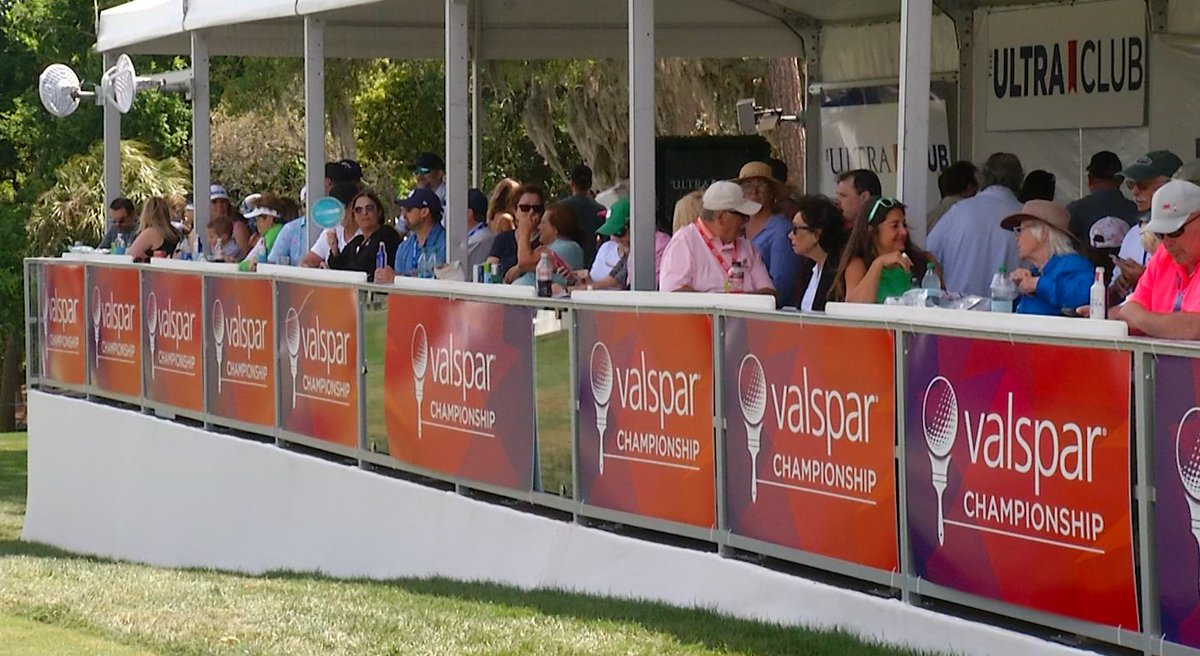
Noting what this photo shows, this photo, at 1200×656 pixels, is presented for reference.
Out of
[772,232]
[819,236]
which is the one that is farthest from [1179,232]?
[772,232]

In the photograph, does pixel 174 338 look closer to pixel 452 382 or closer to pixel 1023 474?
pixel 452 382

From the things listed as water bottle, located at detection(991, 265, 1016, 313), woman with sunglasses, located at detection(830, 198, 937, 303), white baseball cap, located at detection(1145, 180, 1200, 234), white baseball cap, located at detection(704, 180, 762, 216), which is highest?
white baseball cap, located at detection(704, 180, 762, 216)

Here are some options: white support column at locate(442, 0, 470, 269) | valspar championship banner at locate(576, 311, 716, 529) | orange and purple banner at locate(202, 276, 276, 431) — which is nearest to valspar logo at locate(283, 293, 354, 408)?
orange and purple banner at locate(202, 276, 276, 431)

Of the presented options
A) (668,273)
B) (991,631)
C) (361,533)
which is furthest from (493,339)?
(991,631)

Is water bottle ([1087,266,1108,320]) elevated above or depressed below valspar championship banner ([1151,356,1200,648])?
above

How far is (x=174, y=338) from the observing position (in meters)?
15.3

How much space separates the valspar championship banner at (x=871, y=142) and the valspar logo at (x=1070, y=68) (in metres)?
0.72

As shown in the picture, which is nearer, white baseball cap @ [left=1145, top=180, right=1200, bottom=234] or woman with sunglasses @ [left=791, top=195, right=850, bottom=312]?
white baseball cap @ [left=1145, top=180, right=1200, bottom=234]

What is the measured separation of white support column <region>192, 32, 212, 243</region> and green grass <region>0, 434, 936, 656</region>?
5.19 m

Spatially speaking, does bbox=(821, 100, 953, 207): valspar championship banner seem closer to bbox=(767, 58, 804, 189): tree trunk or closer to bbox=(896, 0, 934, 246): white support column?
bbox=(896, 0, 934, 246): white support column

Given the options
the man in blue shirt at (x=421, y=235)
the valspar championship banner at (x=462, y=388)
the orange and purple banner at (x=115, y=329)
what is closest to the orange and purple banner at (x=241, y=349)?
the man in blue shirt at (x=421, y=235)

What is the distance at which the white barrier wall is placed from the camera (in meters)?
8.15

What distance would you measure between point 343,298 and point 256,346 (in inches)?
64.7

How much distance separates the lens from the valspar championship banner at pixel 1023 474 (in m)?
6.48
